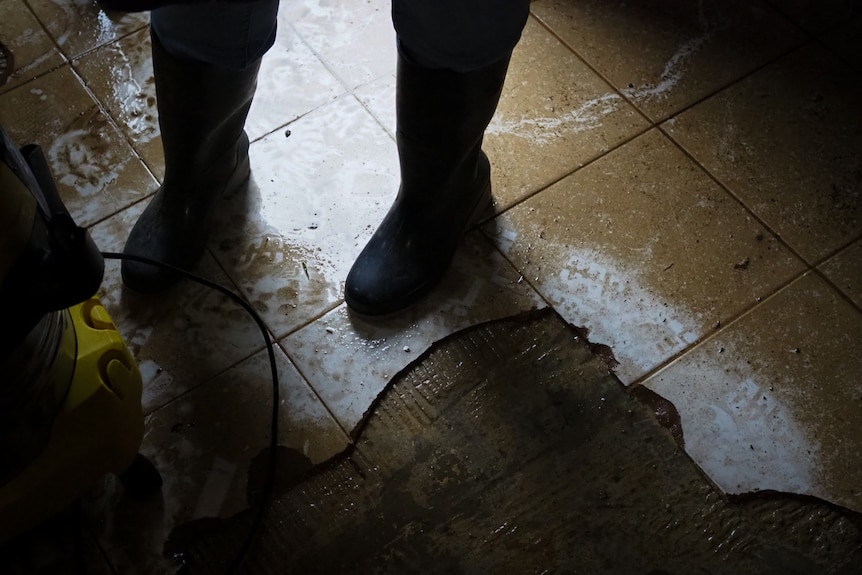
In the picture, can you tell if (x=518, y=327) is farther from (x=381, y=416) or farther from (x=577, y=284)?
(x=381, y=416)

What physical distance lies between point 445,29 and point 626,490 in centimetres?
57

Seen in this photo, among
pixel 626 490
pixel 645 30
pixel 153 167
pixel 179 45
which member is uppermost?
pixel 179 45

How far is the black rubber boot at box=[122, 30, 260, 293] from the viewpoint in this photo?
2.93ft

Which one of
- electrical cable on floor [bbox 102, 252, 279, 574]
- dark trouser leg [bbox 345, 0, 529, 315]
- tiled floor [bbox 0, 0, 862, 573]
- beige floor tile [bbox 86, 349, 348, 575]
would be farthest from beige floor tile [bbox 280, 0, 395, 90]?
beige floor tile [bbox 86, 349, 348, 575]

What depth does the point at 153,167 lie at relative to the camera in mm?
1175

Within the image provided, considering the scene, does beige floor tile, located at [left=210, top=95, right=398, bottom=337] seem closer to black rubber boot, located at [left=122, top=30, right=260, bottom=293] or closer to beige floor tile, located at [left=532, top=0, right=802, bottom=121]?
black rubber boot, located at [left=122, top=30, right=260, bottom=293]

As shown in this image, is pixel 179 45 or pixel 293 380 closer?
pixel 179 45

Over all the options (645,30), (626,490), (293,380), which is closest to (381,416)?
(293,380)

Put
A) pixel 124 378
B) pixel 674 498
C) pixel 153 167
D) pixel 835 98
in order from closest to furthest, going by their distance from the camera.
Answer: pixel 124 378
pixel 674 498
pixel 153 167
pixel 835 98

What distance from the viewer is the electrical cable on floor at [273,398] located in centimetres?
87

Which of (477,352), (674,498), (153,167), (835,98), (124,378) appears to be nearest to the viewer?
(124,378)

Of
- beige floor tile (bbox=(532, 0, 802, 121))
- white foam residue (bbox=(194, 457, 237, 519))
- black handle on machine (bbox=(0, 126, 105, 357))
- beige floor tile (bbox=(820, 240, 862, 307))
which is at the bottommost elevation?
white foam residue (bbox=(194, 457, 237, 519))

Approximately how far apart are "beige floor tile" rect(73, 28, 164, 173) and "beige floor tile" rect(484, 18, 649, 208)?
523 mm

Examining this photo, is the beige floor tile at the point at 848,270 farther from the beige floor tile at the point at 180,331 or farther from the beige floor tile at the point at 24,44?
the beige floor tile at the point at 24,44
